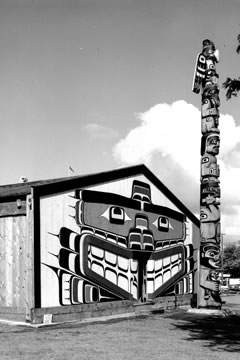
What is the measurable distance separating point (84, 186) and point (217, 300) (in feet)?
26.0

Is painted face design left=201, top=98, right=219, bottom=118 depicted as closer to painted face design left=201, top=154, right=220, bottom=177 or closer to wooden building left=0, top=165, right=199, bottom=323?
painted face design left=201, top=154, right=220, bottom=177

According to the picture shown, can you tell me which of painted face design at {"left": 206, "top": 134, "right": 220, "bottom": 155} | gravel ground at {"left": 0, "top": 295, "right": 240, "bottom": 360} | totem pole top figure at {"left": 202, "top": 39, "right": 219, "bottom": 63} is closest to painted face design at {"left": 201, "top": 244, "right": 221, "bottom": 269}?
gravel ground at {"left": 0, "top": 295, "right": 240, "bottom": 360}

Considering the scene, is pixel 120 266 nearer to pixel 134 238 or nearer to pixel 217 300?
pixel 134 238

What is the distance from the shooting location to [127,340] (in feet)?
45.0

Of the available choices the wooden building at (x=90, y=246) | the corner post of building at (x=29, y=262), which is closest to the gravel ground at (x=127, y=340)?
the corner post of building at (x=29, y=262)

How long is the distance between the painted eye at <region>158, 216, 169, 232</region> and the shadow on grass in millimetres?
4853

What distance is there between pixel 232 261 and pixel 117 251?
7030cm

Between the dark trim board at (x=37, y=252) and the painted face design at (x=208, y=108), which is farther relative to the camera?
the painted face design at (x=208, y=108)

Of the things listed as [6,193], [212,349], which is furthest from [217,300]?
[6,193]

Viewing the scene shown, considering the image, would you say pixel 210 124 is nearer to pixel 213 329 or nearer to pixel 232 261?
pixel 213 329

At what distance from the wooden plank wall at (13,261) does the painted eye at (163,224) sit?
8768 mm

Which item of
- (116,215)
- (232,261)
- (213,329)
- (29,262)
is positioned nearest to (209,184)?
(116,215)

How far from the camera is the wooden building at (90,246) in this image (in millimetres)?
16859

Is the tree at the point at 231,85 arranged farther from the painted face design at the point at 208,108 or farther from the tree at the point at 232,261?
the tree at the point at 232,261
